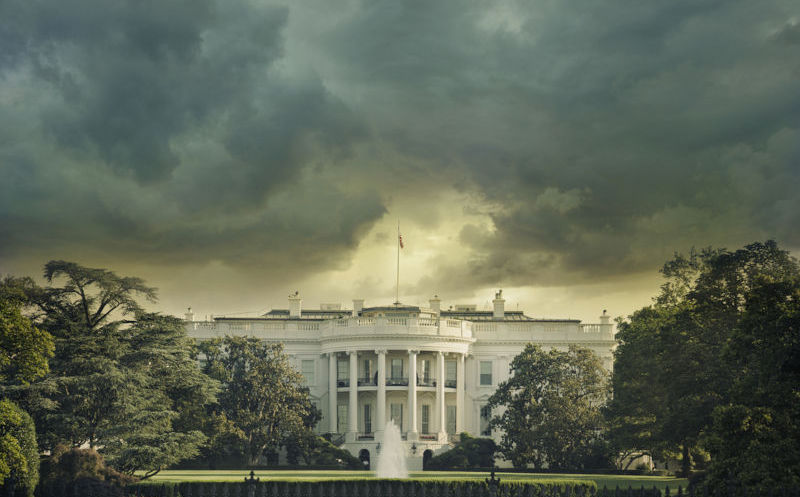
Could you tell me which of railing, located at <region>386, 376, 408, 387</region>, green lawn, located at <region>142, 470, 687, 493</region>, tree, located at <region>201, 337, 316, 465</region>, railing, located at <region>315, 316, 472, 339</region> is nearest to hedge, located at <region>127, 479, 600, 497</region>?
green lawn, located at <region>142, 470, 687, 493</region>

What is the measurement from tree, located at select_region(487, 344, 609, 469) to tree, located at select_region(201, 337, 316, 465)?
14.6 meters

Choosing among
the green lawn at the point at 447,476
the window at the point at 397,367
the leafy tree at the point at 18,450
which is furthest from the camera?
the window at the point at 397,367

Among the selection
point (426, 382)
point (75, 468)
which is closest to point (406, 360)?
point (426, 382)

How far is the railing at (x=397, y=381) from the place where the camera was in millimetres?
84000

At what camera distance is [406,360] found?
8606cm

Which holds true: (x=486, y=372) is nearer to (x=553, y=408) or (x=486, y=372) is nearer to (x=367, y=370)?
(x=367, y=370)

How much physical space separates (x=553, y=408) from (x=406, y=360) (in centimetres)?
1994

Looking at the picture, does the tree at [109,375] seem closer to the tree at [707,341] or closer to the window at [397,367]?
the tree at [707,341]

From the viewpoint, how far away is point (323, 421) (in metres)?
85.7

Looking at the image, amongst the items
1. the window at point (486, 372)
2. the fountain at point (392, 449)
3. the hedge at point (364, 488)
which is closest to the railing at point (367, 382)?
the fountain at point (392, 449)

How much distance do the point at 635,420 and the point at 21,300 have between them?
3552cm

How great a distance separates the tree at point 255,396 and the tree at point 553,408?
14.6 meters

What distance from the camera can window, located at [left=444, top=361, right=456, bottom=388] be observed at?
87188mm

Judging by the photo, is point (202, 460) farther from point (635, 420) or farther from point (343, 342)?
point (635, 420)
